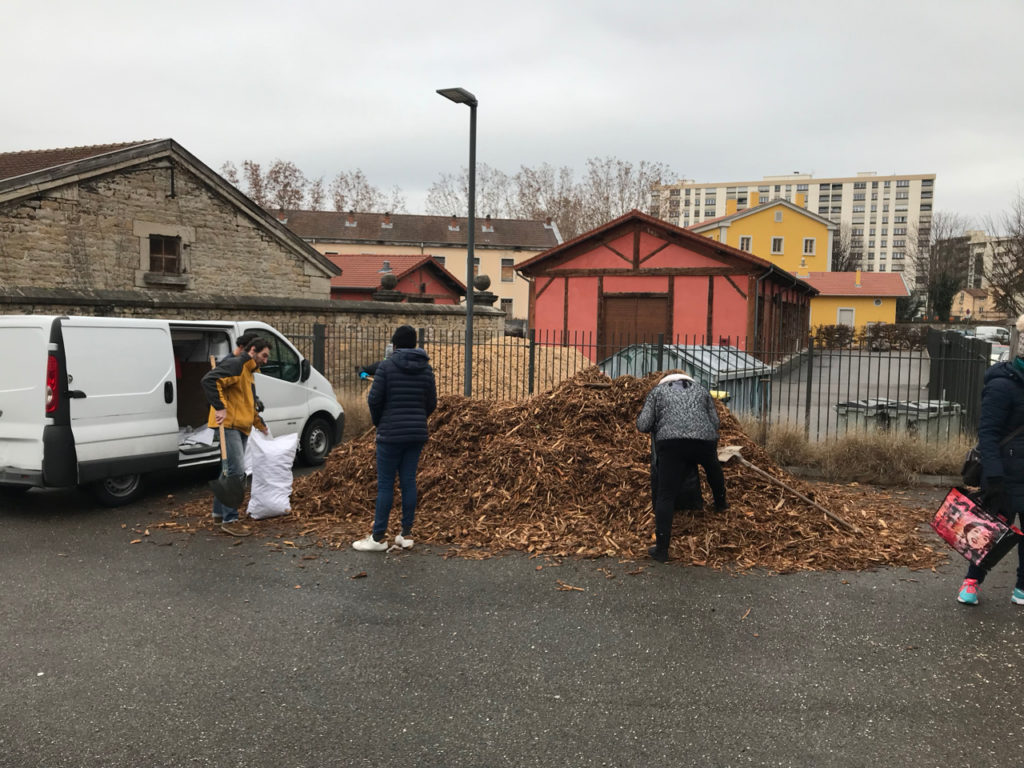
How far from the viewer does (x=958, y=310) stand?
128000 mm

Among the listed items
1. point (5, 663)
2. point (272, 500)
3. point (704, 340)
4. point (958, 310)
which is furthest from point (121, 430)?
point (958, 310)

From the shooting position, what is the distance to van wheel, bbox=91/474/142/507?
7.83 meters

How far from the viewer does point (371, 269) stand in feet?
151

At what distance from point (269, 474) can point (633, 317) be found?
21269mm

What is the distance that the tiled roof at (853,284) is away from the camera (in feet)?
180

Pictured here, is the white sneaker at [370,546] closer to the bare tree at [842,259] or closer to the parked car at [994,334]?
the parked car at [994,334]

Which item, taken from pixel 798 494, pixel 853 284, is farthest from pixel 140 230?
pixel 853 284

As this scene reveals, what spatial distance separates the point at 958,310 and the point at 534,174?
91637 mm

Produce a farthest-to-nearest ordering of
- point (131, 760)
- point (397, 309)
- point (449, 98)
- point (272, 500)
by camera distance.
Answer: point (397, 309) < point (449, 98) < point (272, 500) < point (131, 760)

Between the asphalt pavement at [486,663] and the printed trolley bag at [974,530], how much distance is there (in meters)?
0.40

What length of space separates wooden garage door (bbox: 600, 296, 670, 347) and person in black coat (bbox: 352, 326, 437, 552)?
67.1 ft

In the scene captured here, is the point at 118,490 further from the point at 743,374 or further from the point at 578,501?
the point at 743,374

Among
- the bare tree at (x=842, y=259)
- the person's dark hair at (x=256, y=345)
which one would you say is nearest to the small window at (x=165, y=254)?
the person's dark hair at (x=256, y=345)

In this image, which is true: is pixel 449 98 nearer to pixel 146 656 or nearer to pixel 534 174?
pixel 146 656
